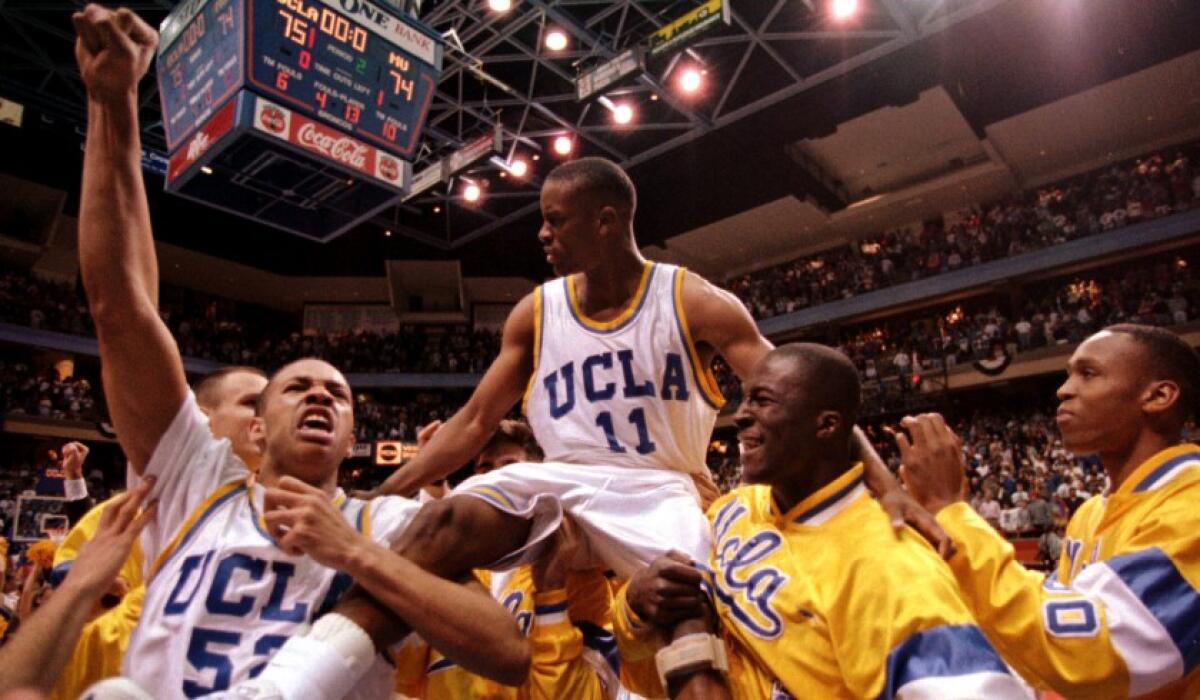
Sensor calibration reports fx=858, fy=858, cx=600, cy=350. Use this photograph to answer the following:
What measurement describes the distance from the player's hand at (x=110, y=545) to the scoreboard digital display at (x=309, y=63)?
645cm

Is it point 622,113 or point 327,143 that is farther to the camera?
point 622,113

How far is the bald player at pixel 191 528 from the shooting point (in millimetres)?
2031

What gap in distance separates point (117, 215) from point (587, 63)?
15.3m

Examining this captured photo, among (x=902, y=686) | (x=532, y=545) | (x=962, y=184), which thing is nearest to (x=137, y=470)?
(x=532, y=545)

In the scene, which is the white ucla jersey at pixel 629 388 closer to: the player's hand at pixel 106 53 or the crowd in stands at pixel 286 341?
the player's hand at pixel 106 53

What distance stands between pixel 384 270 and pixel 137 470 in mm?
27193

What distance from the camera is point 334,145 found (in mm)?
8547

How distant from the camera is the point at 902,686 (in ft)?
5.73

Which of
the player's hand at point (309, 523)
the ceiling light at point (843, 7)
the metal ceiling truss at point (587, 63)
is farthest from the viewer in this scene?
the metal ceiling truss at point (587, 63)

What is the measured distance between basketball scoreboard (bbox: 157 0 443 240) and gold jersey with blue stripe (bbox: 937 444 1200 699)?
737 centimetres

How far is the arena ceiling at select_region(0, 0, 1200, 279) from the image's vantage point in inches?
597

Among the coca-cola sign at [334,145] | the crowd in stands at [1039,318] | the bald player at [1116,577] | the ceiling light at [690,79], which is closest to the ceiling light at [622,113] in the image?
the ceiling light at [690,79]

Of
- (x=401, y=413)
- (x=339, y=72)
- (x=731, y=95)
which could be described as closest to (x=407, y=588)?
(x=339, y=72)

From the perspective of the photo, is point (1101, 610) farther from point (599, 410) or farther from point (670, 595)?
point (599, 410)
